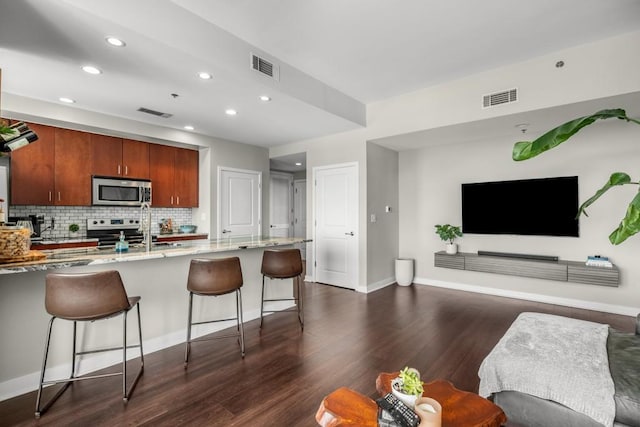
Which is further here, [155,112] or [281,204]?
[281,204]

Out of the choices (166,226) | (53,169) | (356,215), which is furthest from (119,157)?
(356,215)

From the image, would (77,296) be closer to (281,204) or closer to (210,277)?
(210,277)

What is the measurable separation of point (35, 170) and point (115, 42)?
2748mm

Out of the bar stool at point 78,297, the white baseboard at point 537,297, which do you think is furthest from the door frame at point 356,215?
the bar stool at point 78,297

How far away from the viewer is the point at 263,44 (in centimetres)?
319

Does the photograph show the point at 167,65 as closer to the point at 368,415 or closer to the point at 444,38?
the point at 444,38

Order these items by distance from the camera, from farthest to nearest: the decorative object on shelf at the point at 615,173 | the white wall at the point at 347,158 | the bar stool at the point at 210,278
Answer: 1. the white wall at the point at 347,158
2. the bar stool at the point at 210,278
3. the decorative object on shelf at the point at 615,173

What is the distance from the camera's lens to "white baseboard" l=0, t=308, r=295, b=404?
221cm

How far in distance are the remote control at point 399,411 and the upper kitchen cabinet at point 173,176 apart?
4.96 metres

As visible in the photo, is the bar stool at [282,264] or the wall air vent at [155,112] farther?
the wall air vent at [155,112]

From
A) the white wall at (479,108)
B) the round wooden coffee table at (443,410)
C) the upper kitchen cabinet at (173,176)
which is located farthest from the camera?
the upper kitchen cabinet at (173,176)

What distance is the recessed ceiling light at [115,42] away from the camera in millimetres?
2359

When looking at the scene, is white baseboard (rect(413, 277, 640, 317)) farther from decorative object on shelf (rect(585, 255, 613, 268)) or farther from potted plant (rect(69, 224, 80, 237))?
potted plant (rect(69, 224, 80, 237))

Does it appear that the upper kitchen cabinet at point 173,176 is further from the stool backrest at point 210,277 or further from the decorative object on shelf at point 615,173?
the decorative object on shelf at point 615,173
